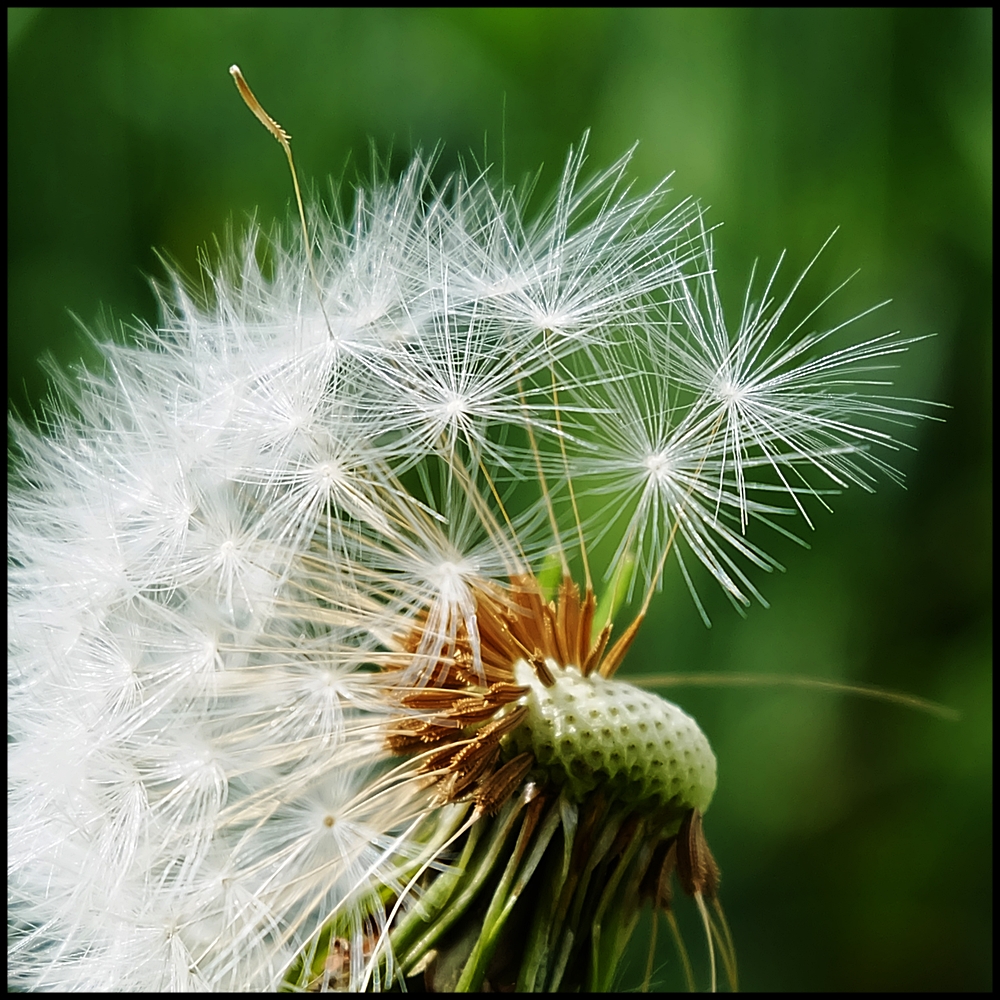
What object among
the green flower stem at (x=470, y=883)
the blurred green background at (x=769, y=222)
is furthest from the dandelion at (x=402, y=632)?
the blurred green background at (x=769, y=222)

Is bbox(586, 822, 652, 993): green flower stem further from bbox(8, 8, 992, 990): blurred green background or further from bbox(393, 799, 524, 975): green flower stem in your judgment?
bbox(8, 8, 992, 990): blurred green background

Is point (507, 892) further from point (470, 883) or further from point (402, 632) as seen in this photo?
point (402, 632)

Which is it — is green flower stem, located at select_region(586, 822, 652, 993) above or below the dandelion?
below

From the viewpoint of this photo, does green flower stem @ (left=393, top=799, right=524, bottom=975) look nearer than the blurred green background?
Yes

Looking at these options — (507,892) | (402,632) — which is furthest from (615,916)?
(402,632)

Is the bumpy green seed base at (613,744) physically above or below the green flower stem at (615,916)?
above

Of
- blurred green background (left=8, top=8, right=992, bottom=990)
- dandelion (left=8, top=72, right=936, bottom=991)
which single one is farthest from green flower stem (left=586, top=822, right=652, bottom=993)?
blurred green background (left=8, top=8, right=992, bottom=990)

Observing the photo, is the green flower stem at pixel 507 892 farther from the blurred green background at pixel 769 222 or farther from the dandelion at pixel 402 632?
the blurred green background at pixel 769 222
